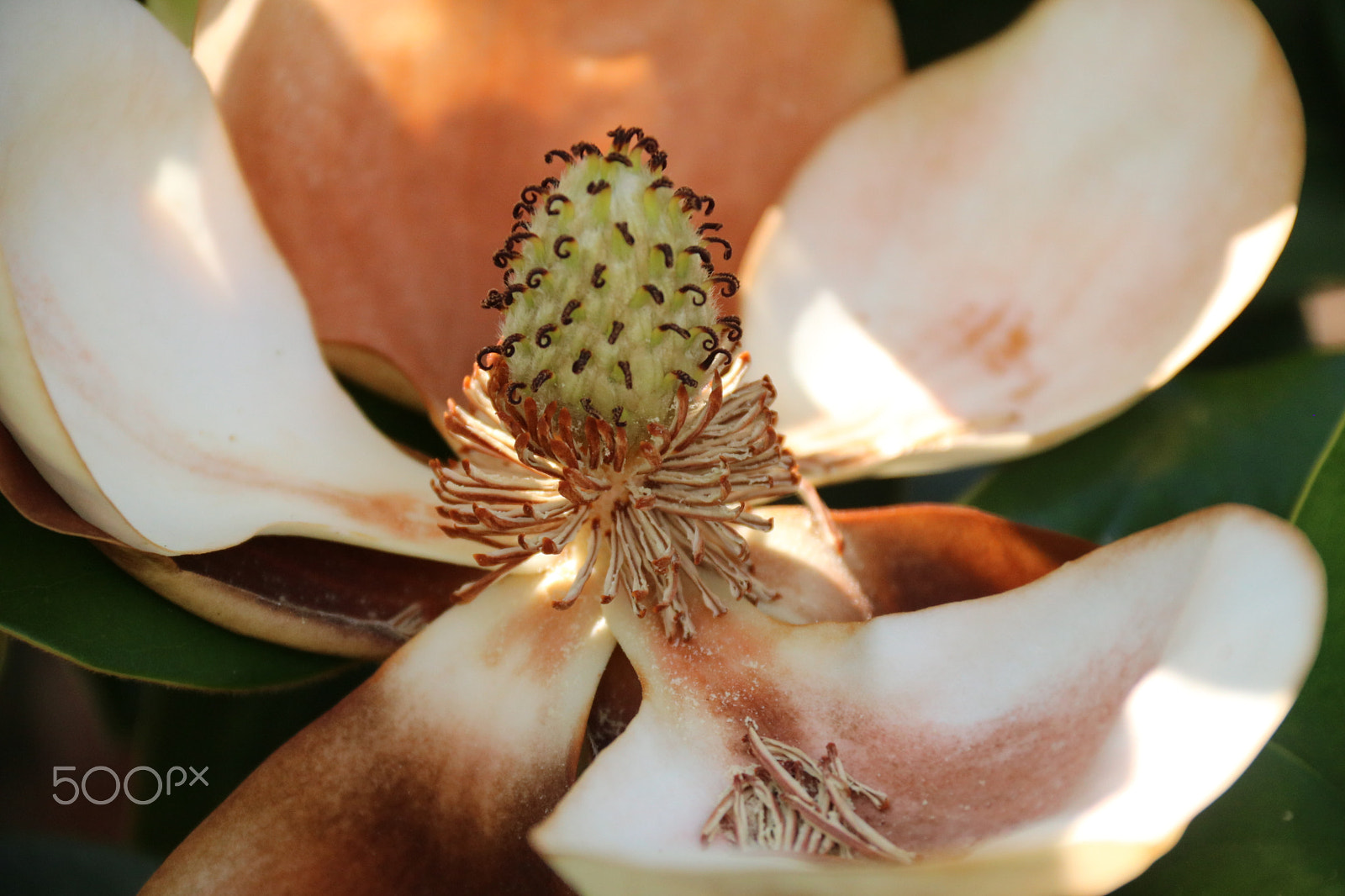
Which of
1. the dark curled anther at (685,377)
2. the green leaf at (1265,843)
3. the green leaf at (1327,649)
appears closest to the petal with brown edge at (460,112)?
the dark curled anther at (685,377)

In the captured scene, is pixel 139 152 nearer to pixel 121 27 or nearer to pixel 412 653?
pixel 121 27

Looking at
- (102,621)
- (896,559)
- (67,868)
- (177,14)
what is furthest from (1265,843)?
(177,14)

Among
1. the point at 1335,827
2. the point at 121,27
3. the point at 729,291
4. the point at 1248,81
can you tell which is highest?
the point at 121,27

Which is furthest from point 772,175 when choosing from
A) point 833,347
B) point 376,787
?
point 376,787

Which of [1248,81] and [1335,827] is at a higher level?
[1248,81]

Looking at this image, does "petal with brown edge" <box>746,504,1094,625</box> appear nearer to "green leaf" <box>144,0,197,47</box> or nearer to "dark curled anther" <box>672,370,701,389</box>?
"dark curled anther" <box>672,370,701,389</box>

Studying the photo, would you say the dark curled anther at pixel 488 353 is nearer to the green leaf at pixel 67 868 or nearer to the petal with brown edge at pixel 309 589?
the petal with brown edge at pixel 309 589
